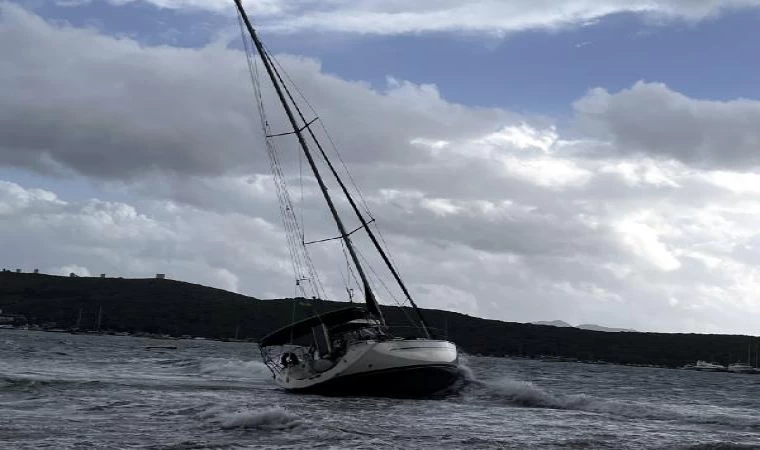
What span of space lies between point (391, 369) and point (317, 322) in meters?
5.90

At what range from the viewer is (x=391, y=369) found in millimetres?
37594

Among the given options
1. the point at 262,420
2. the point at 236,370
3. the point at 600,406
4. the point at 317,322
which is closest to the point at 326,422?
the point at 262,420

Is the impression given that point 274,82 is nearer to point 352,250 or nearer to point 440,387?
point 352,250

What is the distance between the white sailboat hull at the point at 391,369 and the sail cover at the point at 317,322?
2702 mm

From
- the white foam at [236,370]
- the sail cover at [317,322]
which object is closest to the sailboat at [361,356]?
the sail cover at [317,322]

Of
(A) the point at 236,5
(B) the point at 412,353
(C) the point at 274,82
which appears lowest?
(B) the point at 412,353

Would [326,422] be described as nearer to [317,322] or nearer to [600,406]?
[317,322]

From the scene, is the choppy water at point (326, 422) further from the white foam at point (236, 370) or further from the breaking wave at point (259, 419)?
the white foam at point (236, 370)

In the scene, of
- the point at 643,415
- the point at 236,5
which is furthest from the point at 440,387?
the point at 236,5

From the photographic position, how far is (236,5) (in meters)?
51.8

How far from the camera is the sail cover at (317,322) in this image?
4150cm

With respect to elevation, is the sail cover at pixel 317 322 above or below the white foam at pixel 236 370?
above

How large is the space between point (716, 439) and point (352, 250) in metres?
25.3

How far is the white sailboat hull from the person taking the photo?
3759 cm
